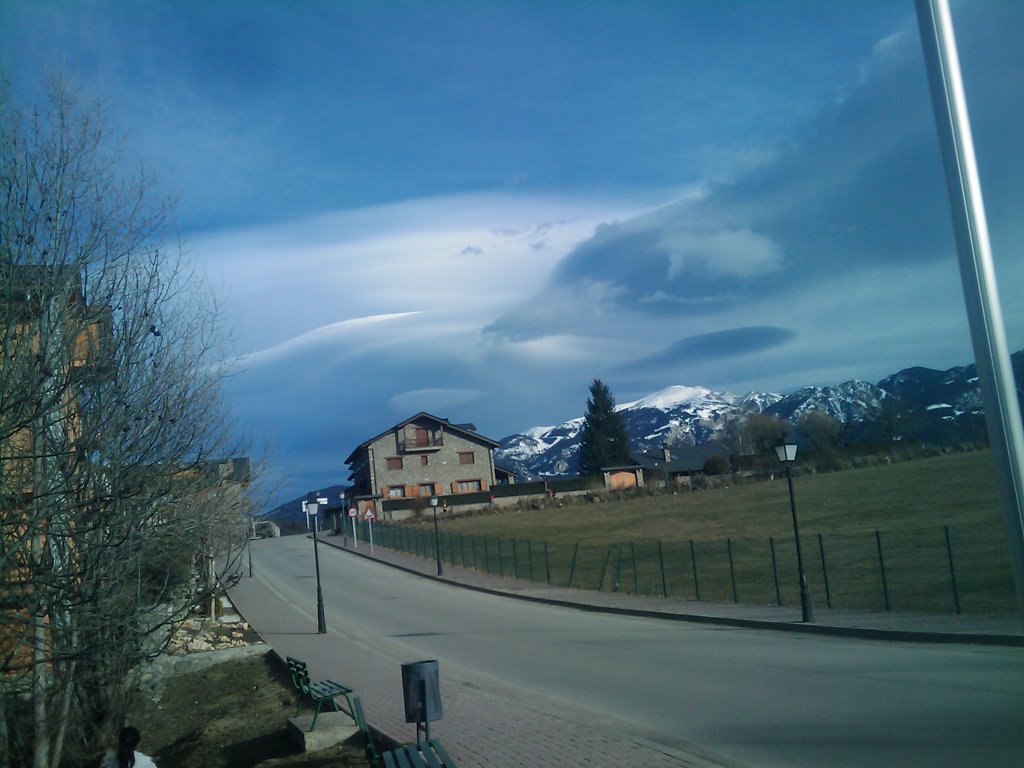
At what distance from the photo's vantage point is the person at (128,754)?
7.72m

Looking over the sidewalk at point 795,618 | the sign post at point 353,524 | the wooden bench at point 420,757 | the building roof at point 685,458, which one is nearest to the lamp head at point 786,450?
the sidewalk at point 795,618

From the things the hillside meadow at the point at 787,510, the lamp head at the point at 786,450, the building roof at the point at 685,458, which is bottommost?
the hillside meadow at the point at 787,510

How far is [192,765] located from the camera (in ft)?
40.1

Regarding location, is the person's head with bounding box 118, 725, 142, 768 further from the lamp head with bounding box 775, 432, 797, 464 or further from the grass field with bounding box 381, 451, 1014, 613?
the grass field with bounding box 381, 451, 1014, 613

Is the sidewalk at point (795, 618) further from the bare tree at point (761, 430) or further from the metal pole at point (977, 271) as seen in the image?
the bare tree at point (761, 430)

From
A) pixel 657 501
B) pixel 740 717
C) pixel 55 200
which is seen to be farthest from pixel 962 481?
pixel 55 200

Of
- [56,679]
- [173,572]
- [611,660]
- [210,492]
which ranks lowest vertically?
[611,660]

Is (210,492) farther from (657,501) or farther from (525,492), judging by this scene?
(525,492)

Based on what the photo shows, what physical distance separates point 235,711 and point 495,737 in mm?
6822

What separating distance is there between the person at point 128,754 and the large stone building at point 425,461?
7766cm

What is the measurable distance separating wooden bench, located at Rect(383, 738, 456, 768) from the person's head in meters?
2.23

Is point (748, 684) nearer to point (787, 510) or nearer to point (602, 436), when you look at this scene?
point (787, 510)

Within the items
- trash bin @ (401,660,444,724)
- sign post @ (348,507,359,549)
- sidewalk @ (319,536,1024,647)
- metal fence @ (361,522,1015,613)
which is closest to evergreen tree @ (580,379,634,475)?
sign post @ (348,507,359,549)

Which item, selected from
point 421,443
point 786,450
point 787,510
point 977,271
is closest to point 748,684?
point 786,450
